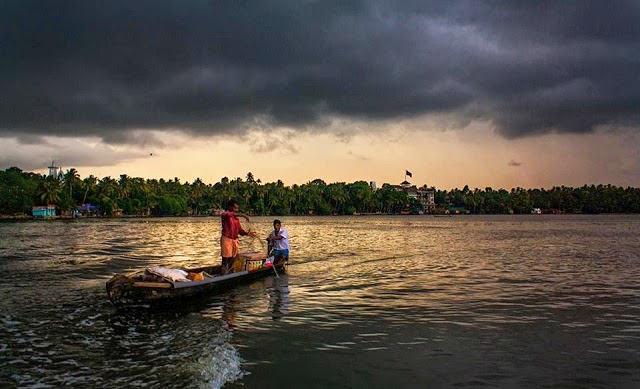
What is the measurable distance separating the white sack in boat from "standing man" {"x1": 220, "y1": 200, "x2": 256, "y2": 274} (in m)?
2.62

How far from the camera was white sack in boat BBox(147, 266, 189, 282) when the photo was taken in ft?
49.8

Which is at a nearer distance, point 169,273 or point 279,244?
point 169,273

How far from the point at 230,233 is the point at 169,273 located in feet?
12.0

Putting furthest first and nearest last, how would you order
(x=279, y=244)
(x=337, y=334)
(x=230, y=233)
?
(x=279, y=244) < (x=230, y=233) < (x=337, y=334)

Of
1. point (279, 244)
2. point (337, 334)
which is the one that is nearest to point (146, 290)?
point (337, 334)

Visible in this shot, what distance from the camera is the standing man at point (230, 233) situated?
18.5 m

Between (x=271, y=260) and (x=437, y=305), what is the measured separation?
31.1 feet

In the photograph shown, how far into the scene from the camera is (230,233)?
19.0 m

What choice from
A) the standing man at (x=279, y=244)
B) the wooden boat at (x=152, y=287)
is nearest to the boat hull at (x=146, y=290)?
the wooden boat at (x=152, y=287)

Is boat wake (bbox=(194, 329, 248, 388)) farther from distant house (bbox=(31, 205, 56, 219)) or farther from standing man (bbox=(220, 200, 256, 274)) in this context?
distant house (bbox=(31, 205, 56, 219))

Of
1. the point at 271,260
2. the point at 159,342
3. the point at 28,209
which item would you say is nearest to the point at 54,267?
the point at 271,260

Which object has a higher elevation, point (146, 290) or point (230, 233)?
point (230, 233)

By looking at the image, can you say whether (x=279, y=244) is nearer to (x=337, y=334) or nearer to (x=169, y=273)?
(x=169, y=273)

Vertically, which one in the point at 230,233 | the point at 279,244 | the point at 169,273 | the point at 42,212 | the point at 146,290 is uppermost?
the point at 230,233
